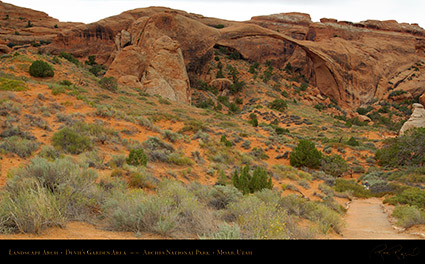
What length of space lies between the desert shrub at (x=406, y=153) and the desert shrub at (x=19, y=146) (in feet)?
62.1

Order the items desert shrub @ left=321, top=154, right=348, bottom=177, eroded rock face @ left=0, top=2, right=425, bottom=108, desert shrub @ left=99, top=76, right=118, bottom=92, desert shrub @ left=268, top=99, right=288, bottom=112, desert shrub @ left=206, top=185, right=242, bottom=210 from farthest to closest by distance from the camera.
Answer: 1. desert shrub @ left=268, top=99, right=288, bottom=112
2. eroded rock face @ left=0, top=2, right=425, bottom=108
3. desert shrub @ left=99, top=76, right=118, bottom=92
4. desert shrub @ left=321, top=154, right=348, bottom=177
5. desert shrub @ left=206, top=185, right=242, bottom=210

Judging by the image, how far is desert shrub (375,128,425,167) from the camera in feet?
51.5

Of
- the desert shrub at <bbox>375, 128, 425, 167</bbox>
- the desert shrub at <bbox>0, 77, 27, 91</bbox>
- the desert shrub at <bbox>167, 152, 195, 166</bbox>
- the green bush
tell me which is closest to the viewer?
the desert shrub at <bbox>167, 152, 195, 166</bbox>

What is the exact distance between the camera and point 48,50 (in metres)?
36.1

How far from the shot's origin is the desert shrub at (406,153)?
51.5ft

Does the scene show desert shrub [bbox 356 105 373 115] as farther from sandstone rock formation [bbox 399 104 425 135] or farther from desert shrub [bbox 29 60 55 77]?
desert shrub [bbox 29 60 55 77]

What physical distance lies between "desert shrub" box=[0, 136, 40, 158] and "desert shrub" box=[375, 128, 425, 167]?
18.9 m

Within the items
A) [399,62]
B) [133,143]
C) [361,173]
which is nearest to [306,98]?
[399,62]

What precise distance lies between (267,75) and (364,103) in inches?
710

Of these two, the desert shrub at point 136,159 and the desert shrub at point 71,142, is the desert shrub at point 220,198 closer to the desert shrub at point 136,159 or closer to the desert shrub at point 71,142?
the desert shrub at point 136,159

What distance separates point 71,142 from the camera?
9203 millimetres
